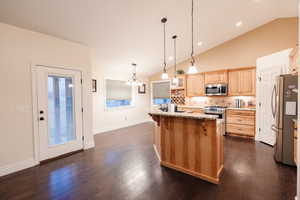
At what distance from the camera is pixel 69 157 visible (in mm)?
3340

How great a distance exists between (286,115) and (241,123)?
1831 millimetres

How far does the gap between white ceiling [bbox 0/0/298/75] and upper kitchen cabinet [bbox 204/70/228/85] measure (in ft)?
3.71

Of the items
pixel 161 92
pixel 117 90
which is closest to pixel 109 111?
pixel 117 90

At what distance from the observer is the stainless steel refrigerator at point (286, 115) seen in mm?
2811

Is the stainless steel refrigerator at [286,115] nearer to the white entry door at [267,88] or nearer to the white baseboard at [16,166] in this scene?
the white entry door at [267,88]

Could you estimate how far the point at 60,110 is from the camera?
3.41m

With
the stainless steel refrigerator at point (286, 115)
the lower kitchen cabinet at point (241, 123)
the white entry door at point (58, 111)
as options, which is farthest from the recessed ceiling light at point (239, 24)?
the white entry door at point (58, 111)

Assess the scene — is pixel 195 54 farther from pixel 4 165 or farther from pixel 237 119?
pixel 4 165

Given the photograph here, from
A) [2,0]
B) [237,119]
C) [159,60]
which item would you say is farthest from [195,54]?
[2,0]

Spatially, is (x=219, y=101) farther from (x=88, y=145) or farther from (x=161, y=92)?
(x=88, y=145)

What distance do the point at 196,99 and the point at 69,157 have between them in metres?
5.00

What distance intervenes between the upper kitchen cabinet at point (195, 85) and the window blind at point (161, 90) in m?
1.34

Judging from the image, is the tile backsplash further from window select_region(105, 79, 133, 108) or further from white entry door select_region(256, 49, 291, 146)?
window select_region(105, 79, 133, 108)

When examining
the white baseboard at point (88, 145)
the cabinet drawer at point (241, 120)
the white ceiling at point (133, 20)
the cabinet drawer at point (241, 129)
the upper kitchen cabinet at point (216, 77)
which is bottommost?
the white baseboard at point (88, 145)
